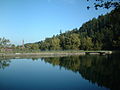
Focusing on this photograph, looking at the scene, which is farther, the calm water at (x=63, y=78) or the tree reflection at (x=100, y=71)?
the tree reflection at (x=100, y=71)

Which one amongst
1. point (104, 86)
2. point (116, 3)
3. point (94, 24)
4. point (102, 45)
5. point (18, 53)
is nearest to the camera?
point (116, 3)

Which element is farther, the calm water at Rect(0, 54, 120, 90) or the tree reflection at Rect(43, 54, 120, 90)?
the tree reflection at Rect(43, 54, 120, 90)

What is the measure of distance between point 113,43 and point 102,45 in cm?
565

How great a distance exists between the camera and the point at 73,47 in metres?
67.6

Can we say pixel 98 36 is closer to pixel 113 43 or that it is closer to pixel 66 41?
pixel 113 43

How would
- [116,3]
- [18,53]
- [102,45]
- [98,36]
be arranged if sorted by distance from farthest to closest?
[98,36] < [102,45] < [18,53] < [116,3]

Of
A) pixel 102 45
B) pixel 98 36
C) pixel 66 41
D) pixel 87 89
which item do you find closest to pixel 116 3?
pixel 87 89

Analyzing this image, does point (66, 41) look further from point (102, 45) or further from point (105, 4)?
point (105, 4)

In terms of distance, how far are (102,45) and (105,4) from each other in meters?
71.1

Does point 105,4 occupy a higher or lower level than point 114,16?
higher

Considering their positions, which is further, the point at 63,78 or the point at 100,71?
the point at 100,71

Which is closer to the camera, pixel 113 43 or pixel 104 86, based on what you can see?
pixel 104 86

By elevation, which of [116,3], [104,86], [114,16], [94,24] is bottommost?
[104,86]

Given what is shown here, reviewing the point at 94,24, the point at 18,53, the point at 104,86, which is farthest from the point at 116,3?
the point at 94,24
